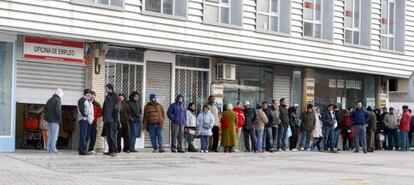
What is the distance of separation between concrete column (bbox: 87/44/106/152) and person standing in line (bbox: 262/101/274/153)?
18.2ft

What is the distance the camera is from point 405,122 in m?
29.5

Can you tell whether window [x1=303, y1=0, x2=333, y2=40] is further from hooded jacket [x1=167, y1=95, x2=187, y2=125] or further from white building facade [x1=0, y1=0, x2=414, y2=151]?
hooded jacket [x1=167, y1=95, x2=187, y2=125]

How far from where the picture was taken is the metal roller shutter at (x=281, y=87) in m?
28.1

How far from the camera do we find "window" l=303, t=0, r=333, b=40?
28.2 m

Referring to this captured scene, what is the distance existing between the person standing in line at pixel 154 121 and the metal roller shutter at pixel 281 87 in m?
7.26

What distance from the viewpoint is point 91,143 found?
20.0m

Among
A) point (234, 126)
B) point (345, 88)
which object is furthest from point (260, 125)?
point (345, 88)

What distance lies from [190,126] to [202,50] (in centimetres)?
249

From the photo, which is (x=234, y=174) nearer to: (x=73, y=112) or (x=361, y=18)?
(x=73, y=112)

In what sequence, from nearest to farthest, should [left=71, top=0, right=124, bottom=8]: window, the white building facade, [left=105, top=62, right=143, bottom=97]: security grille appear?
the white building facade
[left=71, top=0, right=124, bottom=8]: window
[left=105, top=62, right=143, bottom=97]: security grille

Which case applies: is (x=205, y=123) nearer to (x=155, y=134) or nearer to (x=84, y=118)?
(x=155, y=134)

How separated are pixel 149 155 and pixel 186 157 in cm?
109

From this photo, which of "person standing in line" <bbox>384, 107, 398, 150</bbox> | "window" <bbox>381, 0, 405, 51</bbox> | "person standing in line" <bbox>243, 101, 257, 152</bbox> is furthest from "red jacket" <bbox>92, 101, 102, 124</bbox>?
"window" <bbox>381, 0, 405, 51</bbox>

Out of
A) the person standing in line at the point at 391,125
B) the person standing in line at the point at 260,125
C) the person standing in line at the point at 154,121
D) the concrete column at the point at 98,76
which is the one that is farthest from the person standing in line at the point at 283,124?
the concrete column at the point at 98,76
